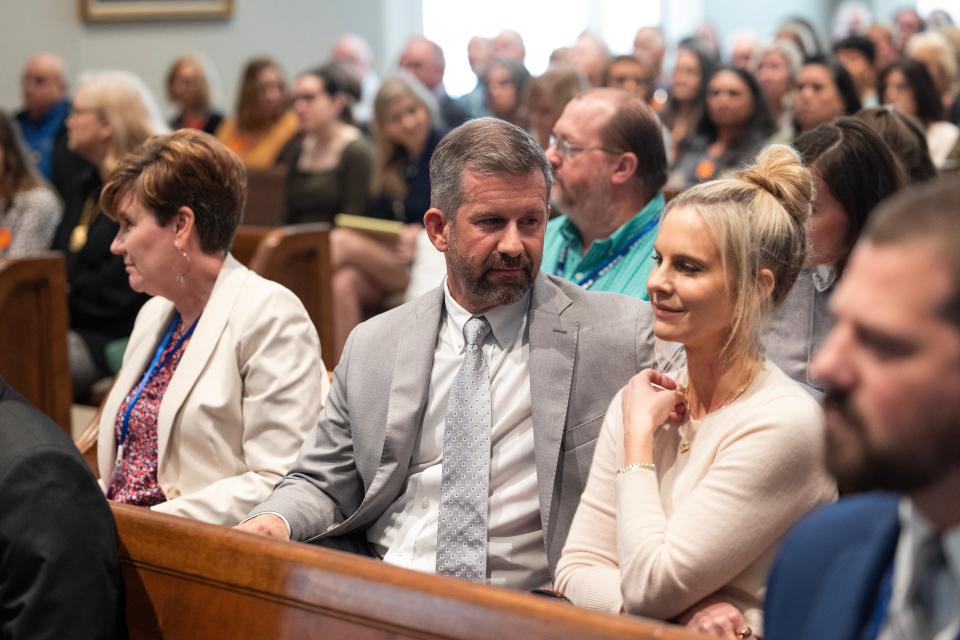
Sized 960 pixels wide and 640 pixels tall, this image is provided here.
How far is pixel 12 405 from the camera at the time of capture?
6.73 feet

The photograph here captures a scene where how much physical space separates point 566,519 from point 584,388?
250 mm

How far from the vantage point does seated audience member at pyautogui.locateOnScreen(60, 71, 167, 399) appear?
4.91 metres

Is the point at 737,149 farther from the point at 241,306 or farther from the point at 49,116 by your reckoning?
the point at 49,116

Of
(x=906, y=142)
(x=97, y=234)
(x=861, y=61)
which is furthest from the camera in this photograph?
(x=861, y=61)

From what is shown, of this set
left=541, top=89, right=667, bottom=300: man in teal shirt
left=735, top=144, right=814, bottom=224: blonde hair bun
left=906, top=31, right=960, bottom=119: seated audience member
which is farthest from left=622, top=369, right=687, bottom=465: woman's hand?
left=906, top=31, right=960, bottom=119: seated audience member

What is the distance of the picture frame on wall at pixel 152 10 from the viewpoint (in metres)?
10.0

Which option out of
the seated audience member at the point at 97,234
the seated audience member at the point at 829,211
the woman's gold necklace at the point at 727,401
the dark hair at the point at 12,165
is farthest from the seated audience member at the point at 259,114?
the woman's gold necklace at the point at 727,401

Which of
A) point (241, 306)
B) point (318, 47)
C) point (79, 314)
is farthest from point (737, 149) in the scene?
point (318, 47)

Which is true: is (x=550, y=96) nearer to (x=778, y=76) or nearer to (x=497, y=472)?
(x=497, y=472)

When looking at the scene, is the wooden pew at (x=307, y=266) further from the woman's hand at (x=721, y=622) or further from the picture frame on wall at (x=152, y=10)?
the picture frame on wall at (x=152, y=10)

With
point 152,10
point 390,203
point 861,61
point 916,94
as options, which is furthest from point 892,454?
point 152,10

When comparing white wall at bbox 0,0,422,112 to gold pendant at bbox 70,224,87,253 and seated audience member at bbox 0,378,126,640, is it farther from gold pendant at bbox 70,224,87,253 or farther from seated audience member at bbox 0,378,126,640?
seated audience member at bbox 0,378,126,640

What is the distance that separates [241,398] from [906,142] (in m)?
1.78

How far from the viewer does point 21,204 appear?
556 cm
